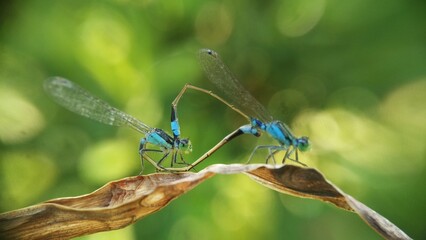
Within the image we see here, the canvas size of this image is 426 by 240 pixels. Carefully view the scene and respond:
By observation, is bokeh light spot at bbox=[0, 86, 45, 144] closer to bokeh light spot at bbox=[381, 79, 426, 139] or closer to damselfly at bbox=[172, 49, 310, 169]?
damselfly at bbox=[172, 49, 310, 169]

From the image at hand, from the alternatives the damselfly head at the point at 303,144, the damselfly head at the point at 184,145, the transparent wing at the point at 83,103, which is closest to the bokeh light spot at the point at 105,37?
the transparent wing at the point at 83,103

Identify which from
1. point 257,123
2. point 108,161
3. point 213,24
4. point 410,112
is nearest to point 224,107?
point 213,24

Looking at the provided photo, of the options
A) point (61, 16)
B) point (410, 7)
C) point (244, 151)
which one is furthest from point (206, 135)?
point (410, 7)

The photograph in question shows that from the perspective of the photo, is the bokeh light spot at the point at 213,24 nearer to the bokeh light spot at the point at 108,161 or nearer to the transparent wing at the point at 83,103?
the bokeh light spot at the point at 108,161

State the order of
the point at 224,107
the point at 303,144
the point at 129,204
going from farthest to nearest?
1. the point at 224,107
2. the point at 303,144
3. the point at 129,204

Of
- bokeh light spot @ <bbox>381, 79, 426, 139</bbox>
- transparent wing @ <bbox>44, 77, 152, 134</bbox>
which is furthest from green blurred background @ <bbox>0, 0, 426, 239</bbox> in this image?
transparent wing @ <bbox>44, 77, 152, 134</bbox>

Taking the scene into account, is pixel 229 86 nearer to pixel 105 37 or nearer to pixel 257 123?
pixel 257 123
